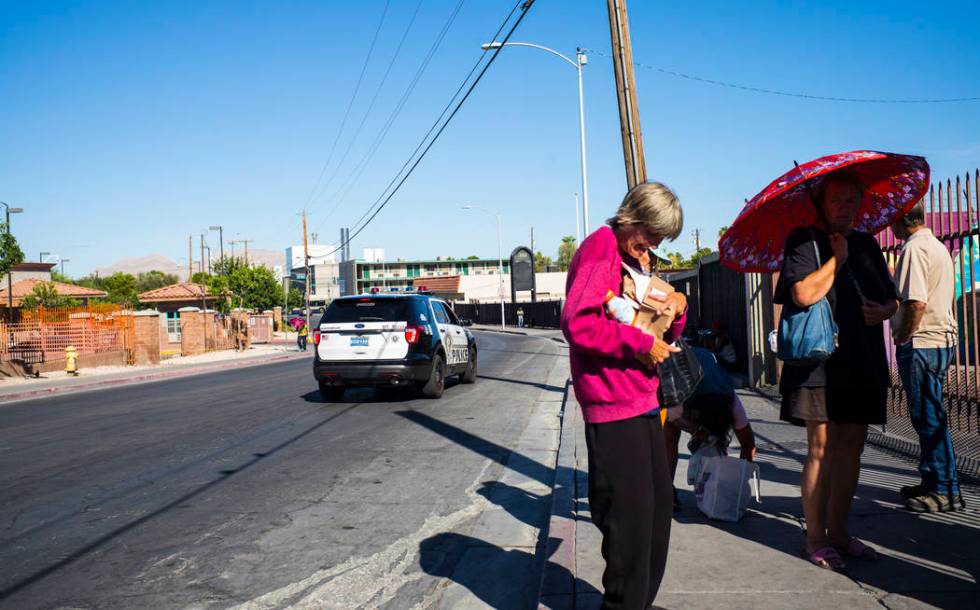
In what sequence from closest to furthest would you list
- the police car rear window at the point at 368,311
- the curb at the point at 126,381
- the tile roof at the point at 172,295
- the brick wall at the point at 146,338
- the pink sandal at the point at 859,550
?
the pink sandal at the point at 859,550 < the police car rear window at the point at 368,311 < the curb at the point at 126,381 < the brick wall at the point at 146,338 < the tile roof at the point at 172,295

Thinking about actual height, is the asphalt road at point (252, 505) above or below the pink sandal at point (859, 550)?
below

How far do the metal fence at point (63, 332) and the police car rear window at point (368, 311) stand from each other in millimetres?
17617

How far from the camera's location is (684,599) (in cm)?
364

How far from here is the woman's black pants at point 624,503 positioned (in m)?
3.00

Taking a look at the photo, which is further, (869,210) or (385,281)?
(385,281)

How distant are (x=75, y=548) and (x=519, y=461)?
13.4ft

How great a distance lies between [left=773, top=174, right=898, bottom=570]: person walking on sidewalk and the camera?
12.8ft

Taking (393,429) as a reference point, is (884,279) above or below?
above

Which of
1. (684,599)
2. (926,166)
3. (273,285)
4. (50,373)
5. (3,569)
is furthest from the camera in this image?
(273,285)

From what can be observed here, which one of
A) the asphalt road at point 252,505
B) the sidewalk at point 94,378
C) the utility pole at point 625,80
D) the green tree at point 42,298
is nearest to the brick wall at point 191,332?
the sidewalk at point 94,378

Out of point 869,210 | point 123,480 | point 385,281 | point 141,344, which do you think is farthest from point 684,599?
point 385,281

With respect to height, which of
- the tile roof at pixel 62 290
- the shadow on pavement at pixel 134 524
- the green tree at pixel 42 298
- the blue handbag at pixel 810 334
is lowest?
the shadow on pavement at pixel 134 524

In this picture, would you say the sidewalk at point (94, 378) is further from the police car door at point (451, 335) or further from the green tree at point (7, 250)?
the police car door at point (451, 335)

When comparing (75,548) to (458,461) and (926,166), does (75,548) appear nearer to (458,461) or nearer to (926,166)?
(458,461)
